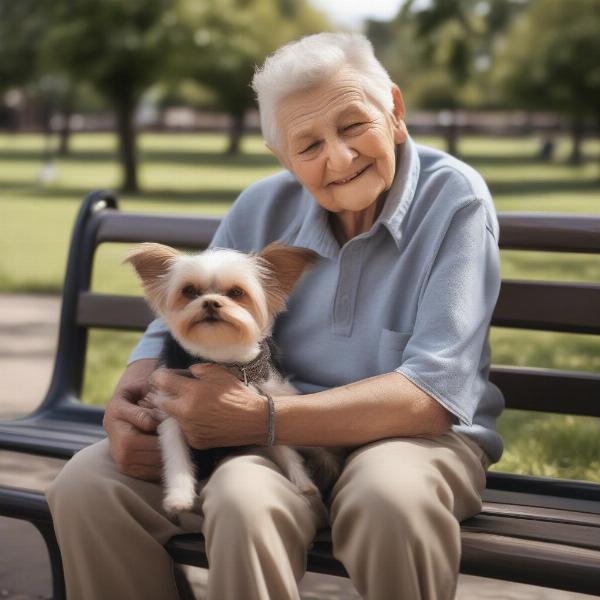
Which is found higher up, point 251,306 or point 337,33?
point 337,33

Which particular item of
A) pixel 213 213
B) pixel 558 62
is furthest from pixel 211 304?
pixel 558 62

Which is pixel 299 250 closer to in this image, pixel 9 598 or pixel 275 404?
pixel 275 404

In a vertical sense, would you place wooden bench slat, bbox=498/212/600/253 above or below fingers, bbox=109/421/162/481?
above

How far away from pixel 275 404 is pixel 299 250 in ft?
1.36

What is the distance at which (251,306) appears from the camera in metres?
2.74

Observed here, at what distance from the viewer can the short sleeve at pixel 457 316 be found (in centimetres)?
267

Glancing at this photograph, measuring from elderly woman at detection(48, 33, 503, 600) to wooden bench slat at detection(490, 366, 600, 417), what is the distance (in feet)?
1.03

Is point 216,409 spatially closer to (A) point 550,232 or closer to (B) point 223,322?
(B) point 223,322

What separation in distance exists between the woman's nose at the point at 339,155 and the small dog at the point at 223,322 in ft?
0.81

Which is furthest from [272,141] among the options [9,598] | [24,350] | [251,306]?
[24,350]

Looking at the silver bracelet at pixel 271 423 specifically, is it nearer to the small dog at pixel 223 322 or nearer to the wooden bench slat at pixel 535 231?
the small dog at pixel 223 322

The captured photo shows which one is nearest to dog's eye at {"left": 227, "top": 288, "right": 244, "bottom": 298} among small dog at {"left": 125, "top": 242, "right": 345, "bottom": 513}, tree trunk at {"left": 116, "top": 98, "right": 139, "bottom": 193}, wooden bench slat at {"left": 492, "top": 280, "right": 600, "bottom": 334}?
small dog at {"left": 125, "top": 242, "right": 345, "bottom": 513}

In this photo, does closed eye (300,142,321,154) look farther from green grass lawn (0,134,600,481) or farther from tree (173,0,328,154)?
tree (173,0,328,154)

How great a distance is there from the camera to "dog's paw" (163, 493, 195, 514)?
2.64 metres
